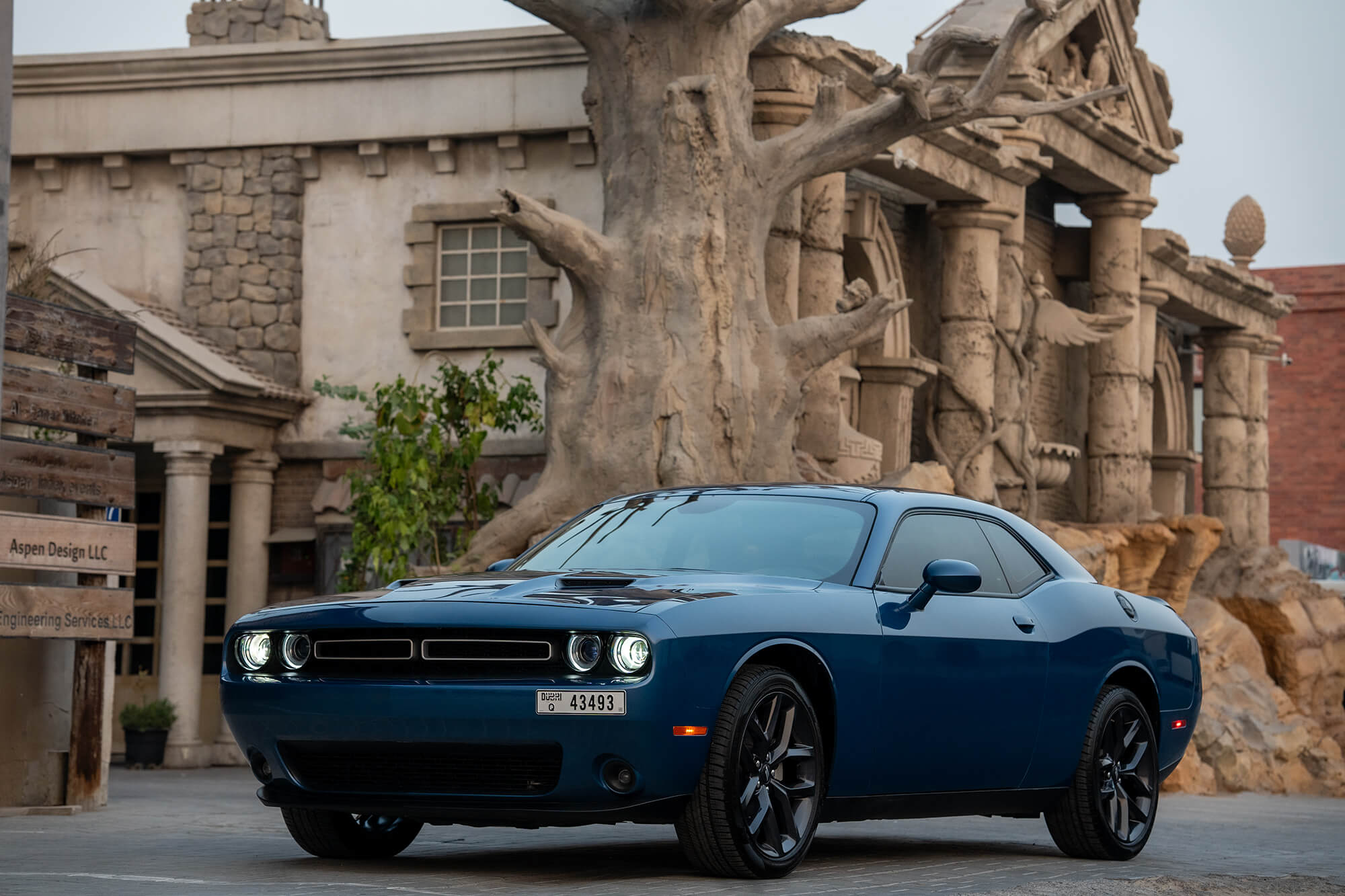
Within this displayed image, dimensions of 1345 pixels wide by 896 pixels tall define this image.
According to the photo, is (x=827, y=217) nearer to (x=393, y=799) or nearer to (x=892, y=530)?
(x=892, y=530)

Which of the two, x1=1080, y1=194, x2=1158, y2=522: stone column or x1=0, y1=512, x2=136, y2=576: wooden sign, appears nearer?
x1=0, y1=512, x2=136, y2=576: wooden sign

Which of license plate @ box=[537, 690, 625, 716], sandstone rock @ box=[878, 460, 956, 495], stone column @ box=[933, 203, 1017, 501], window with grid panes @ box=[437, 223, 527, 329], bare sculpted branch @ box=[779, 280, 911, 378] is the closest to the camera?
license plate @ box=[537, 690, 625, 716]

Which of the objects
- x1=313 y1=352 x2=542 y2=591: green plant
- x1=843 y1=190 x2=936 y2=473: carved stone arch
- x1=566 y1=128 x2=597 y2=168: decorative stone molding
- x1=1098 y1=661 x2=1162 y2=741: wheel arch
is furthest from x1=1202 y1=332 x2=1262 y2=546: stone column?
x1=1098 y1=661 x2=1162 y2=741: wheel arch

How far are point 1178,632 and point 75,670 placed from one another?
5798mm

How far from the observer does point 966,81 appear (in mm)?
20984

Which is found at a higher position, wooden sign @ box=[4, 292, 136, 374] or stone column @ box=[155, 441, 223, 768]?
wooden sign @ box=[4, 292, 136, 374]

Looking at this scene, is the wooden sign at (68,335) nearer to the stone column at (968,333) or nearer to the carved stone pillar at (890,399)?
the carved stone pillar at (890,399)

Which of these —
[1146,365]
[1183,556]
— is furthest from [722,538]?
[1146,365]

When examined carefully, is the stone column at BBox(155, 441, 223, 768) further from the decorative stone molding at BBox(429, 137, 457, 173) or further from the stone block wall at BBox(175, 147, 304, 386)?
the decorative stone molding at BBox(429, 137, 457, 173)

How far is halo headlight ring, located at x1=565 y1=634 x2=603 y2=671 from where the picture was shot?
20.6 feet

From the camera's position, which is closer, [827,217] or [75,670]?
[75,670]

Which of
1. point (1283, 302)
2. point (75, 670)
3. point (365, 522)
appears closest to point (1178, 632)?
point (75, 670)

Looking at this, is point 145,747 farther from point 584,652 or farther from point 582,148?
point 584,652

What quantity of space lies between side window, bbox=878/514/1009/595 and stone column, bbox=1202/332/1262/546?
22.4 metres
